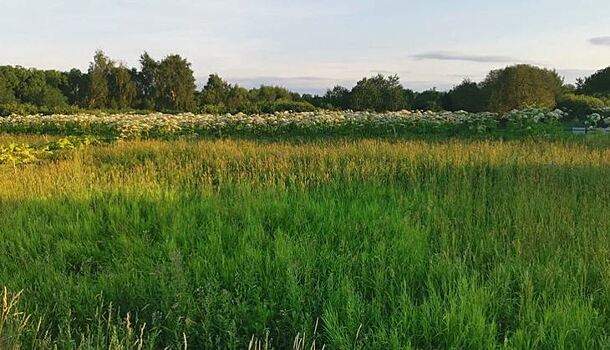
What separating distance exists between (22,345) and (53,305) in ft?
2.57

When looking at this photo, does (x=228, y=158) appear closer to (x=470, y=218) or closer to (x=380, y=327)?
(x=470, y=218)

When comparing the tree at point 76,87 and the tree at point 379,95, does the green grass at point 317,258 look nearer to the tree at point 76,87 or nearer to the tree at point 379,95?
the tree at point 379,95

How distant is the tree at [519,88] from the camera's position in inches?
1094

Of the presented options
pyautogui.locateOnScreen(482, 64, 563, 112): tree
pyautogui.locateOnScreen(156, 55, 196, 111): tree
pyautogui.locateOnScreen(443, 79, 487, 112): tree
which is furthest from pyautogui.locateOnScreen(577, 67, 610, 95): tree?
pyautogui.locateOnScreen(156, 55, 196, 111): tree

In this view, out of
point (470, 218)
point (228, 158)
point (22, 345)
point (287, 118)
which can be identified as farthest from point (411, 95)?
point (22, 345)

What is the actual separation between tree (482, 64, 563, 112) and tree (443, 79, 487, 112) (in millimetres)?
2324

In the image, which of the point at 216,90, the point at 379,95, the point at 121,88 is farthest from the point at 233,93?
the point at 379,95

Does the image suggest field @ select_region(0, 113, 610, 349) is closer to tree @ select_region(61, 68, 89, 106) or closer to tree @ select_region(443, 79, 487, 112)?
tree @ select_region(443, 79, 487, 112)

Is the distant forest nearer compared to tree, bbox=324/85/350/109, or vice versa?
the distant forest

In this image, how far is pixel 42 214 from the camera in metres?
6.12

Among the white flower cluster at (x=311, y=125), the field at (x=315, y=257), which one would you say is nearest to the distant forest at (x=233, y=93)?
the white flower cluster at (x=311, y=125)

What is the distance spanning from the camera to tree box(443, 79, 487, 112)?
112 ft

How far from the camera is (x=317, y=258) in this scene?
432 centimetres

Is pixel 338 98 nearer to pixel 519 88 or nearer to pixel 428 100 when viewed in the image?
pixel 428 100
